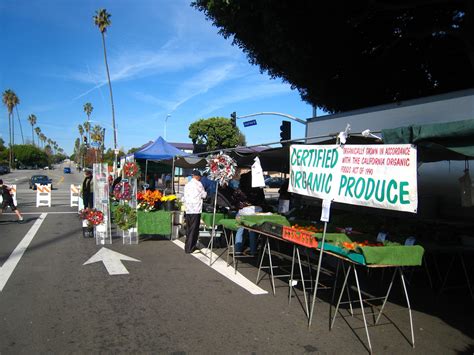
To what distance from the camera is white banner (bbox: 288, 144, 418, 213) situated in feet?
13.7

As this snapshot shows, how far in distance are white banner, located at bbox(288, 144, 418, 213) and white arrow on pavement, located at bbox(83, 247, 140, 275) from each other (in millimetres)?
3834

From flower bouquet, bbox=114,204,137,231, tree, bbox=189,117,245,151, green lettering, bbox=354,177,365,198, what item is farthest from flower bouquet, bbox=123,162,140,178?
tree, bbox=189,117,245,151

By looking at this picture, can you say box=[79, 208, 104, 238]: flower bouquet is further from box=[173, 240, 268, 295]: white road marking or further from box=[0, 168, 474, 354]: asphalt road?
box=[173, 240, 268, 295]: white road marking

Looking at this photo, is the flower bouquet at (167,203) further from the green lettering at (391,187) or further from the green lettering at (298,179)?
the green lettering at (391,187)

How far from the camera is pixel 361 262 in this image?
420 cm

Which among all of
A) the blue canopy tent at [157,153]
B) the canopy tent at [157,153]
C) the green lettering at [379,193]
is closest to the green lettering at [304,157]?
the green lettering at [379,193]

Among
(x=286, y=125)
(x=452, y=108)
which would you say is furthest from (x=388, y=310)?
(x=286, y=125)

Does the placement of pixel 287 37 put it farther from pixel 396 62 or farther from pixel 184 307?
pixel 184 307

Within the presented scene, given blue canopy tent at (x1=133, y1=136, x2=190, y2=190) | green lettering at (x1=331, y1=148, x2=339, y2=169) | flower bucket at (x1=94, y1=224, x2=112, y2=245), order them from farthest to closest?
blue canopy tent at (x1=133, y1=136, x2=190, y2=190)
flower bucket at (x1=94, y1=224, x2=112, y2=245)
green lettering at (x1=331, y1=148, x2=339, y2=169)

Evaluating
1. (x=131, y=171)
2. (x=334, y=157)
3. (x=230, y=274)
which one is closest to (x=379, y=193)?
(x=334, y=157)

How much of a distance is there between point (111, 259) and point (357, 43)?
9148 millimetres

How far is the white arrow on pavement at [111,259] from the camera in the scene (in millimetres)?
7270

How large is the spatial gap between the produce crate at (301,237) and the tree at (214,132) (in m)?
53.7

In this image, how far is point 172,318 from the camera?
4922mm
